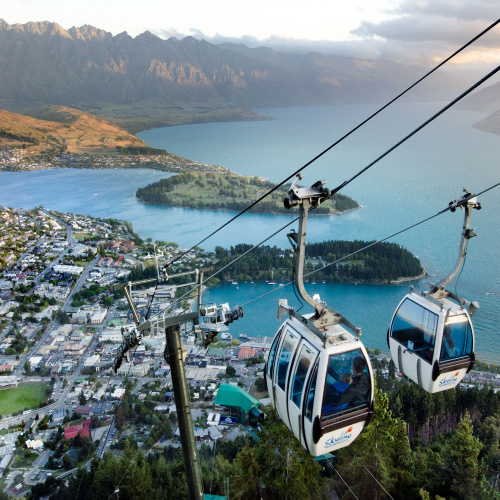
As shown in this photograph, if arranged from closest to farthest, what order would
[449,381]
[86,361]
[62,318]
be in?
1. [449,381]
2. [86,361]
3. [62,318]

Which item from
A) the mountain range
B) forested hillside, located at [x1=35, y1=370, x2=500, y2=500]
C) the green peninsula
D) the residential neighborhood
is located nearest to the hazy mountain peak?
the mountain range

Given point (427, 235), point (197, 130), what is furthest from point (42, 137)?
point (427, 235)

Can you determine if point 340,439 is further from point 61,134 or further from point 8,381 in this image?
point 61,134

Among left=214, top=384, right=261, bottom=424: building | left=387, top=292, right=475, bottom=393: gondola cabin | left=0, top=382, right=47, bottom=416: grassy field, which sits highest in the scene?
left=387, top=292, right=475, bottom=393: gondola cabin

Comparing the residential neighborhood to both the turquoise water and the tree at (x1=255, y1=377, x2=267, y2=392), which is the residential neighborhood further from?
the turquoise water

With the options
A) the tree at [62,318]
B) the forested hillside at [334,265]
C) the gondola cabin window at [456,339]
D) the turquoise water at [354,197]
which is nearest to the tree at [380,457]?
the gondola cabin window at [456,339]

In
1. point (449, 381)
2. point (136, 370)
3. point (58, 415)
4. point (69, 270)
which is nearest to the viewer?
point (449, 381)

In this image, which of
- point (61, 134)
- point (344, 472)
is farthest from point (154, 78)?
point (344, 472)
